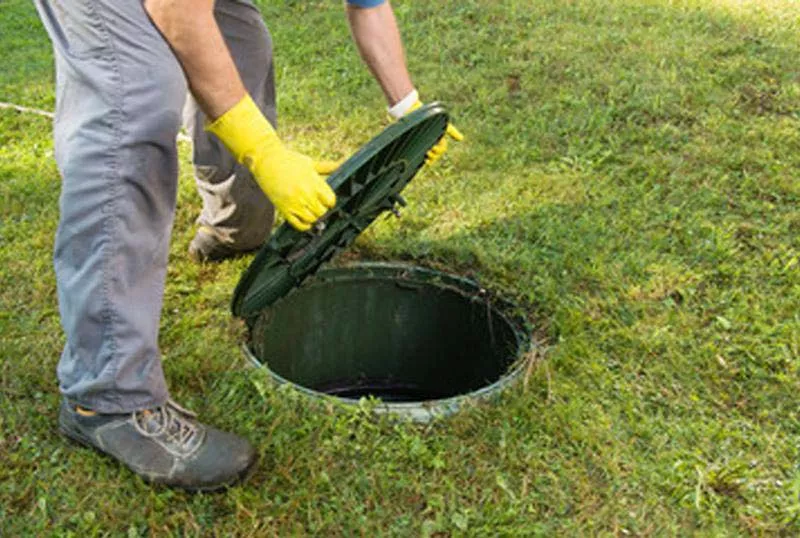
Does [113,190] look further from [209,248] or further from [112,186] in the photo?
[209,248]

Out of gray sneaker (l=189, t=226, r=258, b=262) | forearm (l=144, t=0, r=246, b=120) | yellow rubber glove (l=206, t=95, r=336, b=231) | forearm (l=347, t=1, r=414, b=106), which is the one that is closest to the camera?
forearm (l=144, t=0, r=246, b=120)

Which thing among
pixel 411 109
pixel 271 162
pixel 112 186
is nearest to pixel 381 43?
pixel 411 109

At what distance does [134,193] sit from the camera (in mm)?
2127

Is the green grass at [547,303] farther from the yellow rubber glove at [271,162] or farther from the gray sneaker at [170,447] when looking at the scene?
the yellow rubber glove at [271,162]

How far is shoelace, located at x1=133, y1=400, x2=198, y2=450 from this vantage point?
7.48 feet

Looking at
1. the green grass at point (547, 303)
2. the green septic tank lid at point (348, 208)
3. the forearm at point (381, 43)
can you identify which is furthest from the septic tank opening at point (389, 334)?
the forearm at point (381, 43)

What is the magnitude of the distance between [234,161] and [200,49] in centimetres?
114

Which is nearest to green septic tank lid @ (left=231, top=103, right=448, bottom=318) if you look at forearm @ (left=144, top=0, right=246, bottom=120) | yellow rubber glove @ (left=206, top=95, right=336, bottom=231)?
yellow rubber glove @ (left=206, top=95, right=336, bottom=231)

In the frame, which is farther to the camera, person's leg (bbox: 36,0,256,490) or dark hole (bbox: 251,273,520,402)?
dark hole (bbox: 251,273,520,402)

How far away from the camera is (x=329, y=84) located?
479 centimetres

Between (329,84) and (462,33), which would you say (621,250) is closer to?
(329,84)

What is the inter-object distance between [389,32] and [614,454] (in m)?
1.39

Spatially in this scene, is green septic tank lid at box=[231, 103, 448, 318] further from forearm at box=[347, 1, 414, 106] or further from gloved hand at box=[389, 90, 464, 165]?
forearm at box=[347, 1, 414, 106]

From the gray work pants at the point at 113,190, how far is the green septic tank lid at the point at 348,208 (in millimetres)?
354
